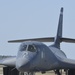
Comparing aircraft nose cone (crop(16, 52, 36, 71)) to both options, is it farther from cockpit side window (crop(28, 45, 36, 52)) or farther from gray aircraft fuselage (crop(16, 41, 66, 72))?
cockpit side window (crop(28, 45, 36, 52))

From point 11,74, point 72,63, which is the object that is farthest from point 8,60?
point 72,63

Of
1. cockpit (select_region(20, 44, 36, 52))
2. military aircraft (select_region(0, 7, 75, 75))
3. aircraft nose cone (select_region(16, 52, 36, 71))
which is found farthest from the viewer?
cockpit (select_region(20, 44, 36, 52))

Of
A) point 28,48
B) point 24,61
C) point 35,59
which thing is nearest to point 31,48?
point 28,48

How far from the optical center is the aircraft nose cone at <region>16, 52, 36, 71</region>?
24.1 meters

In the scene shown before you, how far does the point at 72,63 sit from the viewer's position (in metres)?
29.6

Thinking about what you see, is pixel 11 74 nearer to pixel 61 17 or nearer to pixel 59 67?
pixel 59 67

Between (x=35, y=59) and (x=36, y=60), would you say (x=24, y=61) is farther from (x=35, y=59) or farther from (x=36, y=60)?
(x=36, y=60)

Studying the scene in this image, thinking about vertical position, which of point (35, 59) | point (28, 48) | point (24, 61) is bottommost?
point (24, 61)

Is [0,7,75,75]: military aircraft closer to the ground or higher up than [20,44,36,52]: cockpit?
closer to the ground

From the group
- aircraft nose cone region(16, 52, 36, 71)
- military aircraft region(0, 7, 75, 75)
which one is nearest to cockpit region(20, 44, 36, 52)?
military aircraft region(0, 7, 75, 75)

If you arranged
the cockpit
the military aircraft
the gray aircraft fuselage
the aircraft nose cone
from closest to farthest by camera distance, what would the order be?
the aircraft nose cone → the gray aircraft fuselage → the military aircraft → the cockpit

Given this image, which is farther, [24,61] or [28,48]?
[28,48]

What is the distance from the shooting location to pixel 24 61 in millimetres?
24328

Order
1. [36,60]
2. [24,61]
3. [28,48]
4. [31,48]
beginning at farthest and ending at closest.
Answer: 1. [31,48]
2. [28,48]
3. [36,60]
4. [24,61]
